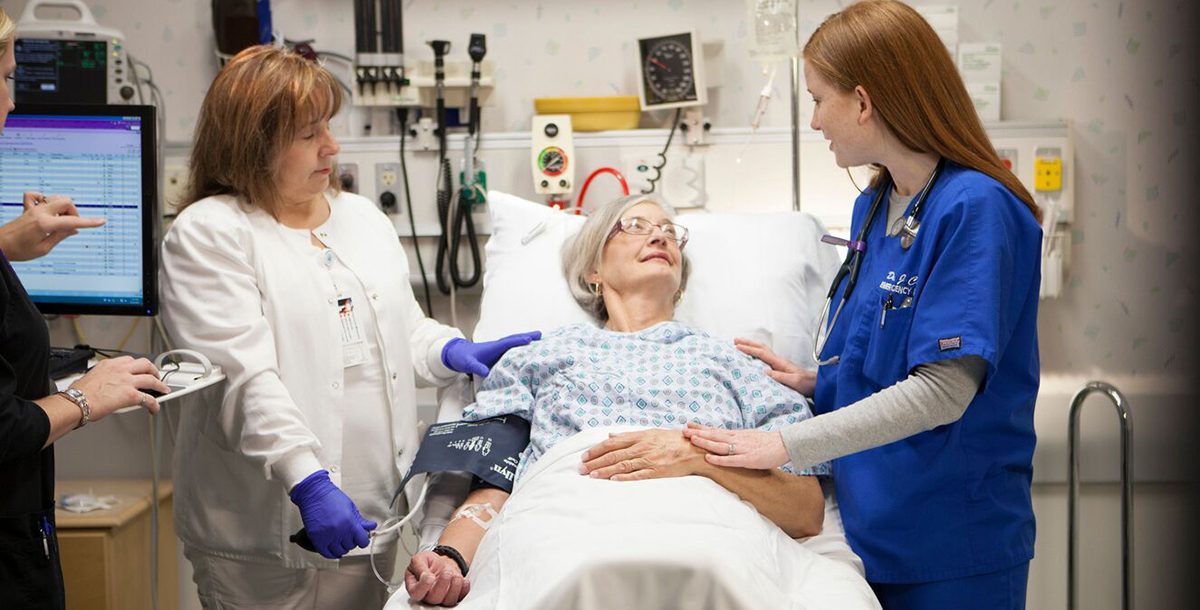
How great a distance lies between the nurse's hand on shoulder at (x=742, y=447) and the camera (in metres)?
1.59

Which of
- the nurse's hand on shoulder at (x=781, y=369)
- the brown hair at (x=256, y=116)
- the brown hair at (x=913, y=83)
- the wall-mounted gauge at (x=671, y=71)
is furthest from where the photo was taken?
the wall-mounted gauge at (x=671, y=71)

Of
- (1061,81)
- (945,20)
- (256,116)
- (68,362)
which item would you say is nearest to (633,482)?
(256,116)

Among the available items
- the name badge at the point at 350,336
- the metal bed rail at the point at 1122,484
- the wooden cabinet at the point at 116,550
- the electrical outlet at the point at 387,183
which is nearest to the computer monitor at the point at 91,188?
the name badge at the point at 350,336

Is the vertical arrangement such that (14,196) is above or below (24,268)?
above

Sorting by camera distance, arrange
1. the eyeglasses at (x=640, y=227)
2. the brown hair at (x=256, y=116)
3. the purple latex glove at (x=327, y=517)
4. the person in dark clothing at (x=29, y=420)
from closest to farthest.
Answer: the person in dark clothing at (x=29, y=420), the purple latex glove at (x=327, y=517), the brown hair at (x=256, y=116), the eyeglasses at (x=640, y=227)

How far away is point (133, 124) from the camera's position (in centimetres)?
209

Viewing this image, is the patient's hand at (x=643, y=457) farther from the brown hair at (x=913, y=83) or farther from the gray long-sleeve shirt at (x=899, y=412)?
the brown hair at (x=913, y=83)

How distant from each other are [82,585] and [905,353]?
2.10 metres

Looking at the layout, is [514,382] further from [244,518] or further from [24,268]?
[24,268]

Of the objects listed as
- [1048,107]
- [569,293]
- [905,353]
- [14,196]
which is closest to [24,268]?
[14,196]

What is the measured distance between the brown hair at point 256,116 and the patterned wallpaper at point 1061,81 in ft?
3.51

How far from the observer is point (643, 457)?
5.36 ft

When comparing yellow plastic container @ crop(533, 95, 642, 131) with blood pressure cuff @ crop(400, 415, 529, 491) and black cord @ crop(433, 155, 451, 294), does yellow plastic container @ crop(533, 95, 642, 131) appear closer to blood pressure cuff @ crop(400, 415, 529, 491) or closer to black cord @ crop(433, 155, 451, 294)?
black cord @ crop(433, 155, 451, 294)

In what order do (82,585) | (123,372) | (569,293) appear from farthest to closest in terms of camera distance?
(82,585)
(569,293)
(123,372)
